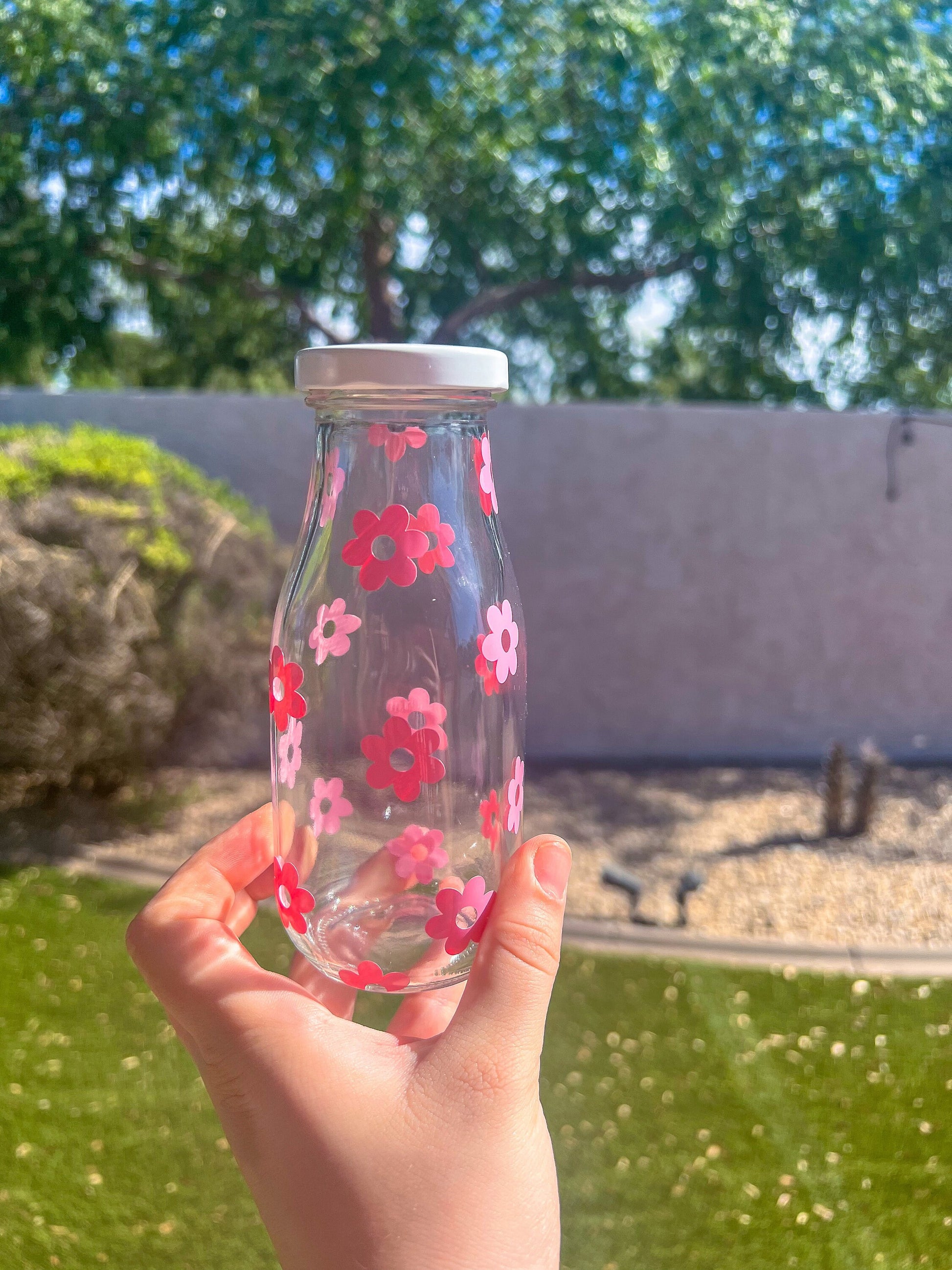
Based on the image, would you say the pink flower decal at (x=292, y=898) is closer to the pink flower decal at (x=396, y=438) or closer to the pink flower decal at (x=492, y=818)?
the pink flower decal at (x=492, y=818)

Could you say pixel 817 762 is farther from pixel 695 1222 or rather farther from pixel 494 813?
pixel 494 813

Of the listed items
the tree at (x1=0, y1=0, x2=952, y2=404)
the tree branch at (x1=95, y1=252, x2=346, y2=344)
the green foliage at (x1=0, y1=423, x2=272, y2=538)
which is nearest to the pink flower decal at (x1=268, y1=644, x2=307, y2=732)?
the green foliage at (x1=0, y1=423, x2=272, y2=538)

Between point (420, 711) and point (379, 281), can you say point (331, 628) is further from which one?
point (379, 281)

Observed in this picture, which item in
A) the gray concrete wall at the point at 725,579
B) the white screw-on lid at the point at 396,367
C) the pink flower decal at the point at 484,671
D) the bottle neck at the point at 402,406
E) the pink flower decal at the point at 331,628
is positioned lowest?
the gray concrete wall at the point at 725,579

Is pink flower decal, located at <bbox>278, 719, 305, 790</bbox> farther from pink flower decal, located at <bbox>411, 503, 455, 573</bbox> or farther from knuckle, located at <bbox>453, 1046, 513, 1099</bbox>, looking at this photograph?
knuckle, located at <bbox>453, 1046, 513, 1099</bbox>

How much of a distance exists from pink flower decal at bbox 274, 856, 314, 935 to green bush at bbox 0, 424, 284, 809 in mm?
2441

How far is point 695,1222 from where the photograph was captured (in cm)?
205

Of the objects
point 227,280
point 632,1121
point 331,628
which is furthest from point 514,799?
point 227,280

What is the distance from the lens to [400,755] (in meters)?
1.07

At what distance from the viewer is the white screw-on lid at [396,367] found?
896 mm

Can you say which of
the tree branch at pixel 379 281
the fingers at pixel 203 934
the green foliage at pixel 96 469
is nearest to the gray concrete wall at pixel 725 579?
the green foliage at pixel 96 469

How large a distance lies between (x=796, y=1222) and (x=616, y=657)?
3.24 m

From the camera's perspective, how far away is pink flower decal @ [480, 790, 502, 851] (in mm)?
1196

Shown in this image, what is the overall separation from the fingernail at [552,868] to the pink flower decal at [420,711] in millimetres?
181
